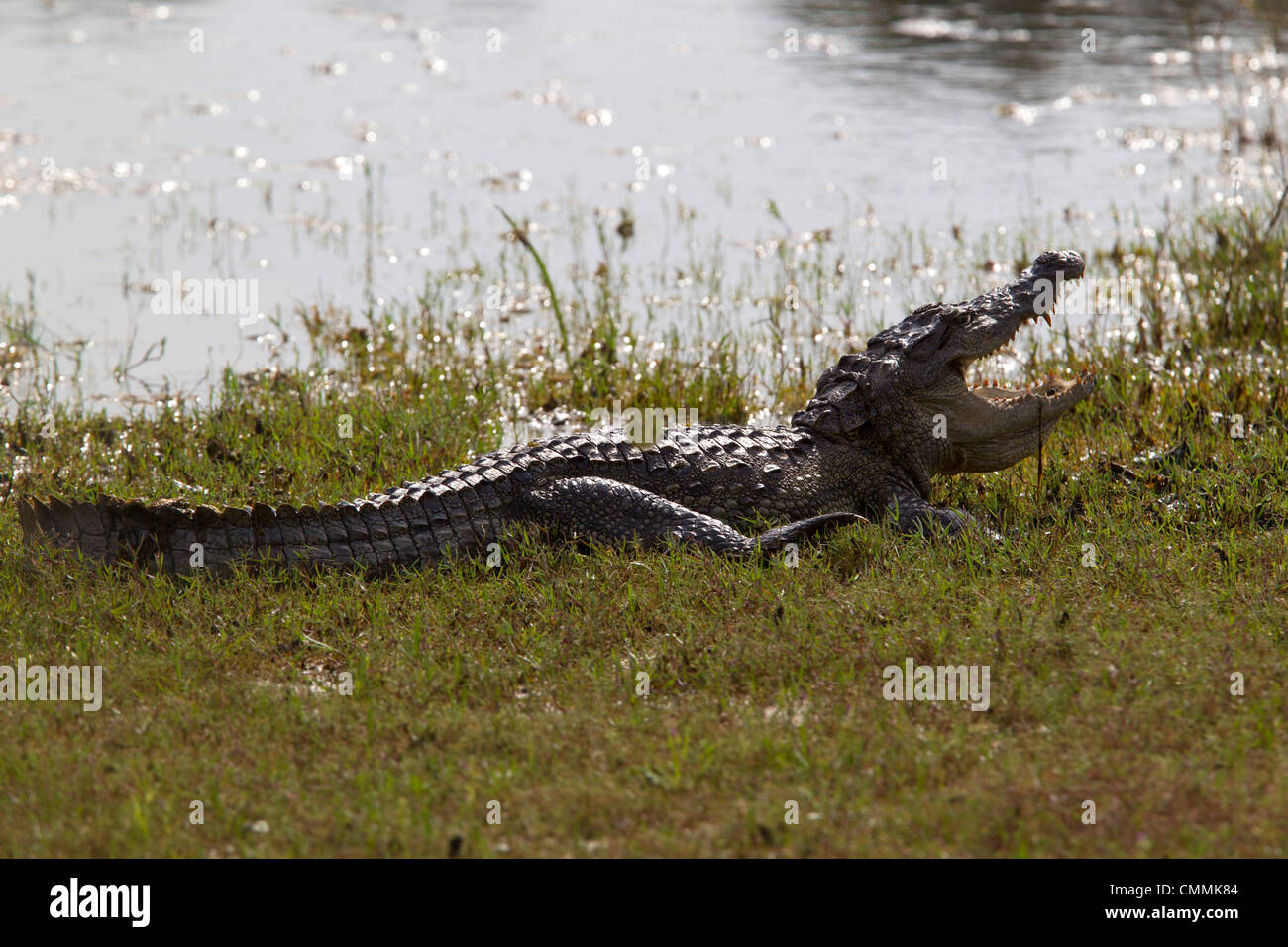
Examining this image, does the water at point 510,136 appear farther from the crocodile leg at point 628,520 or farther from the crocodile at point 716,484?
the crocodile leg at point 628,520

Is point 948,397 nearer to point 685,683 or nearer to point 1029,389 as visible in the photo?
point 1029,389

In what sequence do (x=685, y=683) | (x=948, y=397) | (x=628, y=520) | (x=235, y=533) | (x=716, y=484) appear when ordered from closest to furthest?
(x=685, y=683) < (x=235, y=533) < (x=628, y=520) < (x=716, y=484) < (x=948, y=397)

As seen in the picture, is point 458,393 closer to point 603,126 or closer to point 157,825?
point 157,825

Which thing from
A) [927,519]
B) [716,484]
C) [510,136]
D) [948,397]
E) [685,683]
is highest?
[510,136]

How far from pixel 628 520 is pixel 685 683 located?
1.23 m

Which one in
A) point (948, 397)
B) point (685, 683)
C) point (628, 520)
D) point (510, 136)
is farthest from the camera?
point (510, 136)

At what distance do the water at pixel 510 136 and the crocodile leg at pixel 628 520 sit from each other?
3.89m

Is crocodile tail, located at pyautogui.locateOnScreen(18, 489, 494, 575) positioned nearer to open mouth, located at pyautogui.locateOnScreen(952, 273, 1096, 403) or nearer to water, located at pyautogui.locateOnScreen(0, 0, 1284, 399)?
open mouth, located at pyautogui.locateOnScreen(952, 273, 1096, 403)

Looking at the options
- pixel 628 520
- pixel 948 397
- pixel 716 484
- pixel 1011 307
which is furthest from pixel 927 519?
pixel 628 520

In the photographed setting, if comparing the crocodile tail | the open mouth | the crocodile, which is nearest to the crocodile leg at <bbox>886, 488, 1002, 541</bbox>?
the crocodile

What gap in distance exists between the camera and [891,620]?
4.75 meters

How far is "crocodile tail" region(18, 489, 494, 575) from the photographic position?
5109 millimetres

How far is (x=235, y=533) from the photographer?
17.0ft

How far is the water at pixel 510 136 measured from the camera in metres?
10.7
